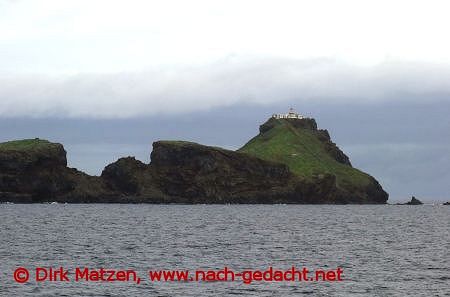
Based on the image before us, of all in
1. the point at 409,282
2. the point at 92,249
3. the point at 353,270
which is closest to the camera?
the point at 409,282

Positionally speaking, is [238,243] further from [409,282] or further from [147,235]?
[409,282]

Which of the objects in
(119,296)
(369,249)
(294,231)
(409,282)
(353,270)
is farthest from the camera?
(294,231)

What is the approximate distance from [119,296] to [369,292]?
20917mm

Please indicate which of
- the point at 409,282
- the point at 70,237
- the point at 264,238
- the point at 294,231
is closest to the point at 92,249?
the point at 70,237

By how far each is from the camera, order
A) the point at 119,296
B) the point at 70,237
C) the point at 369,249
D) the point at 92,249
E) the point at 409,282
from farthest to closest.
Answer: the point at 70,237, the point at 369,249, the point at 92,249, the point at 409,282, the point at 119,296

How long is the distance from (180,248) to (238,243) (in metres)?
12.6

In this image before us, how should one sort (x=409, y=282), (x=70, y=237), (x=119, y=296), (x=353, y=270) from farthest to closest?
(x=70, y=237) < (x=353, y=270) < (x=409, y=282) < (x=119, y=296)

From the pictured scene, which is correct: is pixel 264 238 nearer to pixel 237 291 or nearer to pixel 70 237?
pixel 70 237

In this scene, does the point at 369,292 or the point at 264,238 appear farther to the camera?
the point at 264,238

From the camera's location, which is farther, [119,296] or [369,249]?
[369,249]

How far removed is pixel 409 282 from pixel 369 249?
33558 mm

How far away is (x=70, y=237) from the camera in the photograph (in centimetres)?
11275

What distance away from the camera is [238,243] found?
106 m

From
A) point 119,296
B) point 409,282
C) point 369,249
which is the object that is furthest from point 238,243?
point 119,296
